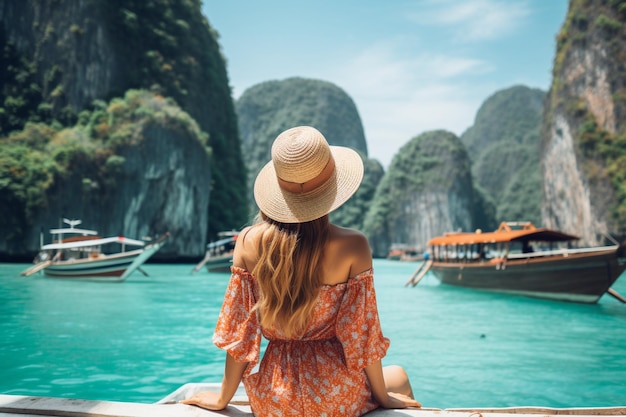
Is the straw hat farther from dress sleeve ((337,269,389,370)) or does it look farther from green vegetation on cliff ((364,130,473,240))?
green vegetation on cliff ((364,130,473,240))

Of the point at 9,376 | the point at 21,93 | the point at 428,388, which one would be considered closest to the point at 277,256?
the point at 428,388

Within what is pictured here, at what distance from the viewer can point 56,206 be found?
29609mm

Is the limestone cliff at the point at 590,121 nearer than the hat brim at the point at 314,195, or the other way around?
the hat brim at the point at 314,195

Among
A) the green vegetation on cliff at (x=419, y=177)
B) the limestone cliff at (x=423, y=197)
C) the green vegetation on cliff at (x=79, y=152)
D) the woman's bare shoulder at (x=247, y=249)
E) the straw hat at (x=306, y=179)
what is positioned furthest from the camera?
the green vegetation on cliff at (x=419, y=177)

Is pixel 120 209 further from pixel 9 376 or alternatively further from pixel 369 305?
pixel 369 305

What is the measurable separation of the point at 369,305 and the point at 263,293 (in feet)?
1.17

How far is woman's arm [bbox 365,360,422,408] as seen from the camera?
1.80 metres

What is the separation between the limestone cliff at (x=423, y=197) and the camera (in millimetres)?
72188

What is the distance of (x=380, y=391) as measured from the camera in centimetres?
184

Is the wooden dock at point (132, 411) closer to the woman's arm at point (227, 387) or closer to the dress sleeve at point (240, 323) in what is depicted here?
the woman's arm at point (227, 387)

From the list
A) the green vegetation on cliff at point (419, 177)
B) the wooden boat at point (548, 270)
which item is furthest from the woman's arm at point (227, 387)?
the green vegetation on cliff at point (419, 177)

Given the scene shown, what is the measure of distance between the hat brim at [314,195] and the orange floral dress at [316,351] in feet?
0.84

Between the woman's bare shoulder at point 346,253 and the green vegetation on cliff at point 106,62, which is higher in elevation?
the green vegetation on cliff at point 106,62

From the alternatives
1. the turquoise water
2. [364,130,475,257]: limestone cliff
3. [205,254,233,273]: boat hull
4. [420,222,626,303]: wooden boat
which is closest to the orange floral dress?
→ the turquoise water
